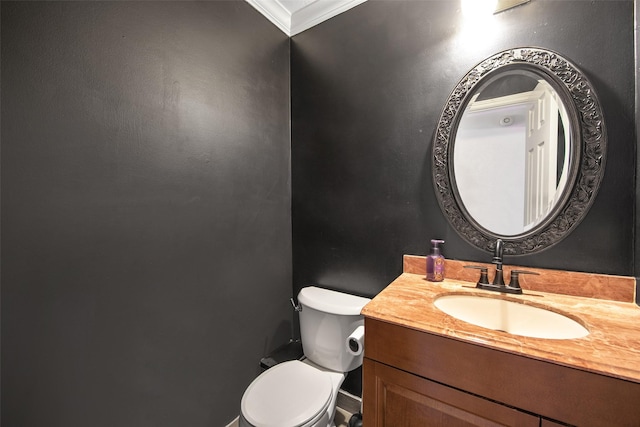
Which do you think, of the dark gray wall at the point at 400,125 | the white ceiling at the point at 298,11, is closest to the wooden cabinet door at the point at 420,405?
the dark gray wall at the point at 400,125

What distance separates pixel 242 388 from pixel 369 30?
2.16m

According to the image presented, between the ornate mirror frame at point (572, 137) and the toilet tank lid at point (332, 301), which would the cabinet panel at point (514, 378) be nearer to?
the toilet tank lid at point (332, 301)

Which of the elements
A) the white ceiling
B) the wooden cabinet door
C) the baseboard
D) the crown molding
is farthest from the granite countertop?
the crown molding

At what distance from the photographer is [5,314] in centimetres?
75

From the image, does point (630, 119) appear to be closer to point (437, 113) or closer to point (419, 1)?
point (437, 113)

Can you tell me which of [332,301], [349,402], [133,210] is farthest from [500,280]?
[133,210]

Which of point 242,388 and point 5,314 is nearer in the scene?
point 5,314

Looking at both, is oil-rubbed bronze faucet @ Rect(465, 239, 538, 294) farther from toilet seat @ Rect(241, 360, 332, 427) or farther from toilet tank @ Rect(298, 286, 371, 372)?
toilet seat @ Rect(241, 360, 332, 427)

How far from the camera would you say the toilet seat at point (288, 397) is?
3.17 feet

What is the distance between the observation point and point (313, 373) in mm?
1229

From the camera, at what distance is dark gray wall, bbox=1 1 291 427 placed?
30.8 inches

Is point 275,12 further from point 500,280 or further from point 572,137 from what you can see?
point 500,280

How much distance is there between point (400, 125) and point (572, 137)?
0.68m

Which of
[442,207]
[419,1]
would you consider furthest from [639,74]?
[419,1]
